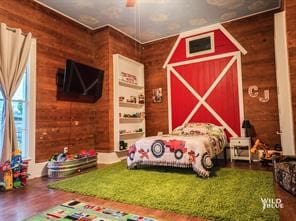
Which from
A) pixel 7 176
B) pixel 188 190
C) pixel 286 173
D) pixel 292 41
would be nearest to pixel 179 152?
pixel 188 190

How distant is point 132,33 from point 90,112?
2.40 meters

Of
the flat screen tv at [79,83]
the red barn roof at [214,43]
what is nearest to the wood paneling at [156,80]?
the red barn roof at [214,43]

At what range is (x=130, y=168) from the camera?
411 centimetres

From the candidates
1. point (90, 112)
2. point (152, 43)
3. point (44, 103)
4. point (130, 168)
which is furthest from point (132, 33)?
point (130, 168)

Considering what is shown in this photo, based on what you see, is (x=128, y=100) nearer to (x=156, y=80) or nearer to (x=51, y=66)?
(x=156, y=80)

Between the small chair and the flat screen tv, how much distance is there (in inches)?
152

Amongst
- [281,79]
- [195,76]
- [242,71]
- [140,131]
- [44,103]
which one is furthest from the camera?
[140,131]

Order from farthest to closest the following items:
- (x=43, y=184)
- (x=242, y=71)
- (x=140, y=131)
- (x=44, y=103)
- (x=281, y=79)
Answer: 1. (x=140, y=131)
2. (x=242, y=71)
3. (x=44, y=103)
4. (x=281, y=79)
5. (x=43, y=184)

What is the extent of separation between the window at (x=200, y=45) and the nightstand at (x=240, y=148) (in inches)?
91.4

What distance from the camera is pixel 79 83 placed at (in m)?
4.54

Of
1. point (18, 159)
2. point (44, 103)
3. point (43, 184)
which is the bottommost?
point (43, 184)

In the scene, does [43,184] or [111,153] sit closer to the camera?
[43,184]

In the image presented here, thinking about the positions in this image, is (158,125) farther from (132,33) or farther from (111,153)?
(132,33)

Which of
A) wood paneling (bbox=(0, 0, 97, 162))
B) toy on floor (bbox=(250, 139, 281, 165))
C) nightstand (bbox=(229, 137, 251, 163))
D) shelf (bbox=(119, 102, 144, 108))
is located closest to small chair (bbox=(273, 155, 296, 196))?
toy on floor (bbox=(250, 139, 281, 165))
